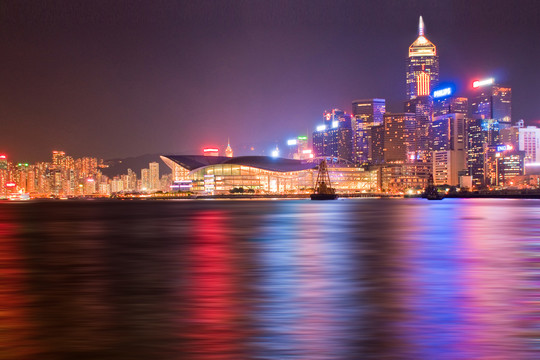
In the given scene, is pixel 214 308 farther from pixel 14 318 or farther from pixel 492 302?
pixel 492 302

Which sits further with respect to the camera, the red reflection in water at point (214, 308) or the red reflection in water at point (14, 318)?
the red reflection in water at point (214, 308)

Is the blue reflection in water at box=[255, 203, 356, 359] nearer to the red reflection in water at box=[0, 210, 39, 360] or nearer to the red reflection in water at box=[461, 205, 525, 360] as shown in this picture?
the red reflection in water at box=[461, 205, 525, 360]

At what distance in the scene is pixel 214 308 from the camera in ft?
38.6

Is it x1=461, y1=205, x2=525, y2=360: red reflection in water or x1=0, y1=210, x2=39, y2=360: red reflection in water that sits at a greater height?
x1=0, y1=210, x2=39, y2=360: red reflection in water

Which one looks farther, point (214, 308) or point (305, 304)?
point (305, 304)

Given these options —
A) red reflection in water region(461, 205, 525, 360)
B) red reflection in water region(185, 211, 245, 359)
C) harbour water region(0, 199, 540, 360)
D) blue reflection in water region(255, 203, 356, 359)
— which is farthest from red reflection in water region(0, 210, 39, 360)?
red reflection in water region(461, 205, 525, 360)

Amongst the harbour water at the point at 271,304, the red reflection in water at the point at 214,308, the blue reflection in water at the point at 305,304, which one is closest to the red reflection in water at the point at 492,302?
the harbour water at the point at 271,304

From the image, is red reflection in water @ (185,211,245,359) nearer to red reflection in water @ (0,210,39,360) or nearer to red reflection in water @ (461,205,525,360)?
red reflection in water @ (0,210,39,360)

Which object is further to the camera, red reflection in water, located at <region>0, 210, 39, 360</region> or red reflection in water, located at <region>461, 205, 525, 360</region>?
red reflection in water, located at <region>461, 205, 525, 360</region>

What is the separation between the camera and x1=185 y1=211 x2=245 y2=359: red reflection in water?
862 centimetres

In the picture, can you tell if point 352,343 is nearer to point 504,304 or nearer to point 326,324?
point 326,324

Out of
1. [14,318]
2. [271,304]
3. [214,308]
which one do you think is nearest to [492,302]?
[271,304]

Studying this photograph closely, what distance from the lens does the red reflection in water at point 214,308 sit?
339 inches

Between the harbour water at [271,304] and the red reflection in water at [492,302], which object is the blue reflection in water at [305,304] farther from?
the red reflection in water at [492,302]
